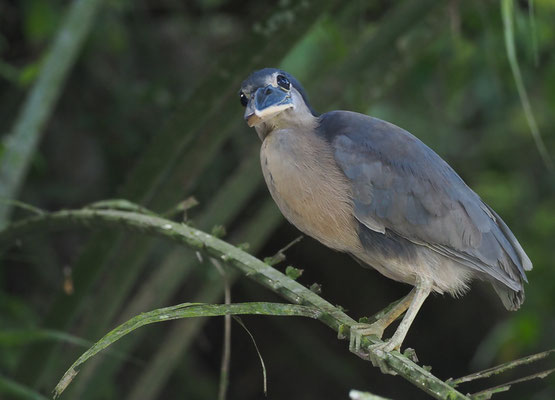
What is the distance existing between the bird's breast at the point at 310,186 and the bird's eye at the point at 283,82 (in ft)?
0.25

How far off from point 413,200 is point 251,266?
0.36m

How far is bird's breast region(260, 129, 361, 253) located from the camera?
120 cm

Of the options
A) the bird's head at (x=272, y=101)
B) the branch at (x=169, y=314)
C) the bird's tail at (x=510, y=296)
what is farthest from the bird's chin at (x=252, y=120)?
the bird's tail at (x=510, y=296)

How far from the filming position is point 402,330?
119 cm

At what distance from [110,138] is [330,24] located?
930 millimetres

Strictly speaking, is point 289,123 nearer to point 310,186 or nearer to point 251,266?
point 310,186

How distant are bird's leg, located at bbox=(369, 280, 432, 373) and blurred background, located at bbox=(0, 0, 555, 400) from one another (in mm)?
→ 623

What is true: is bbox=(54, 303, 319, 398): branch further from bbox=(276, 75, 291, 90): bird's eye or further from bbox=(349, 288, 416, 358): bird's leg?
bbox=(276, 75, 291, 90): bird's eye

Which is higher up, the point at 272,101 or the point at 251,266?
the point at 272,101

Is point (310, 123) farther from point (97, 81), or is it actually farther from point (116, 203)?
point (97, 81)

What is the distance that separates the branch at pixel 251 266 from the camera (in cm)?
85

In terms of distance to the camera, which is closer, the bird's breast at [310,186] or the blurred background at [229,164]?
the bird's breast at [310,186]

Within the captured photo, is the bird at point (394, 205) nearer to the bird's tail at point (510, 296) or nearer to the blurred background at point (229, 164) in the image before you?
the bird's tail at point (510, 296)

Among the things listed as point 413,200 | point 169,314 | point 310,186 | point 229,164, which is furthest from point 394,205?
point 229,164
